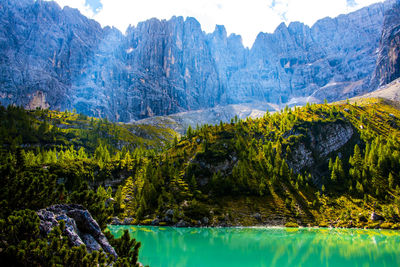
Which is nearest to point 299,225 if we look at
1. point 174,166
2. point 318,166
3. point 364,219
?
point 364,219

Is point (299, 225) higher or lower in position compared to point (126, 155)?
lower

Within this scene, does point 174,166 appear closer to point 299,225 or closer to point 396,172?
point 299,225

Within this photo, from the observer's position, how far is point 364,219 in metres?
103

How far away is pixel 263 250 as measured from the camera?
201ft

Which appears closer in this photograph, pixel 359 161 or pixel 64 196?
pixel 64 196

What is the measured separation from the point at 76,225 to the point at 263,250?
1965 inches

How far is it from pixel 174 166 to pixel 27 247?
4924 inches

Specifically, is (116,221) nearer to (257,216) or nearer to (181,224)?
(181,224)

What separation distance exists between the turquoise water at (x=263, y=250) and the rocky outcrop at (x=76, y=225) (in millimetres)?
28008

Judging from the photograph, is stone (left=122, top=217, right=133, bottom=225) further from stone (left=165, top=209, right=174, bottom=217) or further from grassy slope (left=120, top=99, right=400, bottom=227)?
stone (left=165, top=209, right=174, bottom=217)

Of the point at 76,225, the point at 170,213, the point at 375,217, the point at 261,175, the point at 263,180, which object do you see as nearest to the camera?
the point at 76,225

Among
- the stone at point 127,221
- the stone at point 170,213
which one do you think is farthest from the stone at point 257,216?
the stone at point 127,221

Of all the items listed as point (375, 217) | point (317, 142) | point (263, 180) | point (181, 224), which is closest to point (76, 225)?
point (181, 224)

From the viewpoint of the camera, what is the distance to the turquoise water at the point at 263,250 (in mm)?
50656
